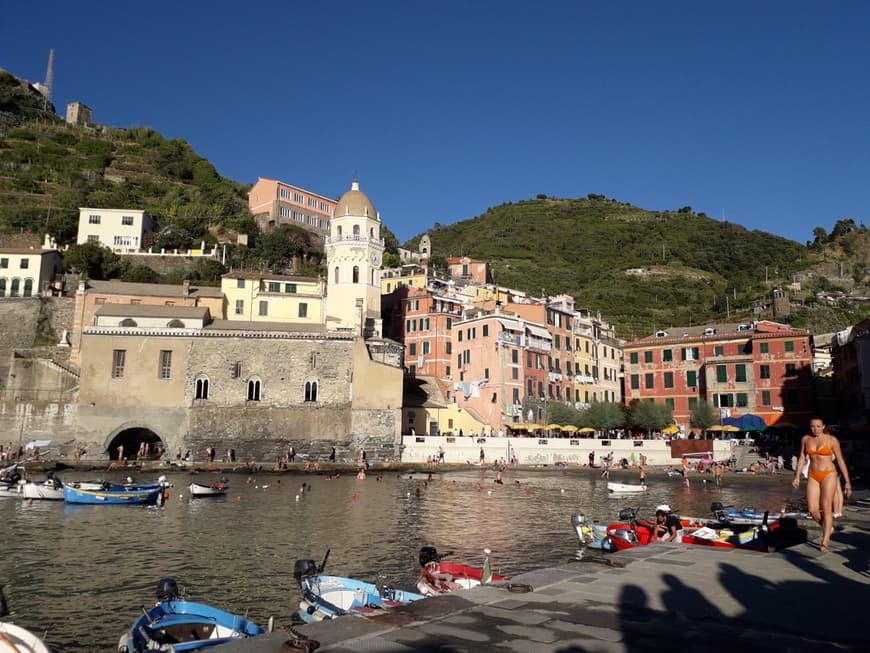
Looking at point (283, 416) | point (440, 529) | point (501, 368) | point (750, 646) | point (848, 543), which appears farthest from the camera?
point (501, 368)

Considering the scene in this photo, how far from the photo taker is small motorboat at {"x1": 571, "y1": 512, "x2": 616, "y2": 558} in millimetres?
20500

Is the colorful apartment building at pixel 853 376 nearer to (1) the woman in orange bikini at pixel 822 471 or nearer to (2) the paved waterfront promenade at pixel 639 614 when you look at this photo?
(1) the woman in orange bikini at pixel 822 471

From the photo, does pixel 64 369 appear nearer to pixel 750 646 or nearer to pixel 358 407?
pixel 358 407

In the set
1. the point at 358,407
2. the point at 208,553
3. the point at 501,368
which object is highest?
the point at 501,368

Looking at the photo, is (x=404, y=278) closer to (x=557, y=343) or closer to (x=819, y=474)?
(x=557, y=343)

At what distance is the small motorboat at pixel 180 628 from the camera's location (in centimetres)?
1051

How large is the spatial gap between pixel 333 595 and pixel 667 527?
901 cm

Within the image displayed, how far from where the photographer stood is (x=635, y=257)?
12594cm

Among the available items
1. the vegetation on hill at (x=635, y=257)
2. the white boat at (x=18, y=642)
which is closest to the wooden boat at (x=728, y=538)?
the white boat at (x=18, y=642)

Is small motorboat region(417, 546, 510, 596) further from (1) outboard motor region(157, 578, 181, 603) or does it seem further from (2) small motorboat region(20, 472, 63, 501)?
(2) small motorboat region(20, 472, 63, 501)

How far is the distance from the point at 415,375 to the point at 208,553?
136 ft

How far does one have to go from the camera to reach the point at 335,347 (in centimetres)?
5212

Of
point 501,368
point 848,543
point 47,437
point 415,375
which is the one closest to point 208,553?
point 848,543

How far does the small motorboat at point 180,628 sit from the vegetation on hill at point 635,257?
79.1 metres
